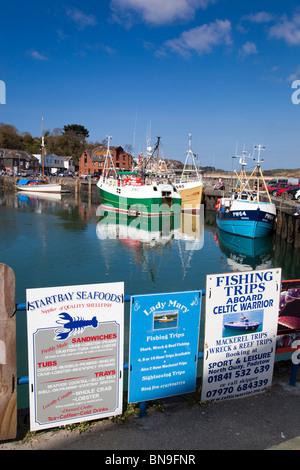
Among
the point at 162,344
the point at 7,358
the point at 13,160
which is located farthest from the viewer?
the point at 13,160

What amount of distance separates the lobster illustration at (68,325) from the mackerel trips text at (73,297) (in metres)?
0.18

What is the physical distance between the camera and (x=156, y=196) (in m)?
44.1

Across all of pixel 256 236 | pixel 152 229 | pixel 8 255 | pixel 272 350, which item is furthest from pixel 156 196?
pixel 272 350

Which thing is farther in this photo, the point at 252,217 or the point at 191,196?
the point at 191,196

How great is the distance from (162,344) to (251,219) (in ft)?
91.0

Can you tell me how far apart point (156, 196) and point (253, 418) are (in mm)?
40560

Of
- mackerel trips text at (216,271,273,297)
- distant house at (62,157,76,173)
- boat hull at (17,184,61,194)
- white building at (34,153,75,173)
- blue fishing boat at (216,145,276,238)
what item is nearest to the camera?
mackerel trips text at (216,271,273,297)

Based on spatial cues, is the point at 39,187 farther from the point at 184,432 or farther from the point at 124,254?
the point at 184,432

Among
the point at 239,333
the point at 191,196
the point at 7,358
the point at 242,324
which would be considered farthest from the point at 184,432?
the point at 191,196

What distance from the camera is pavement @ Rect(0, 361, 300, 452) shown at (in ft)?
11.9

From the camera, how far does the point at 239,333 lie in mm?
4555

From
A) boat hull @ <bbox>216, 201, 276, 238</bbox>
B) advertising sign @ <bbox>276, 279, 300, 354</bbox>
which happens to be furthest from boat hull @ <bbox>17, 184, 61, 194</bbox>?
advertising sign @ <bbox>276, 279, 300, 354</bbox>

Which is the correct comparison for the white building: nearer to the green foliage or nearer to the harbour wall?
the green foliage

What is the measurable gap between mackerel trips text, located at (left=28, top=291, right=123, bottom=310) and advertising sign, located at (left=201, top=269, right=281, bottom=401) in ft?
3.94
